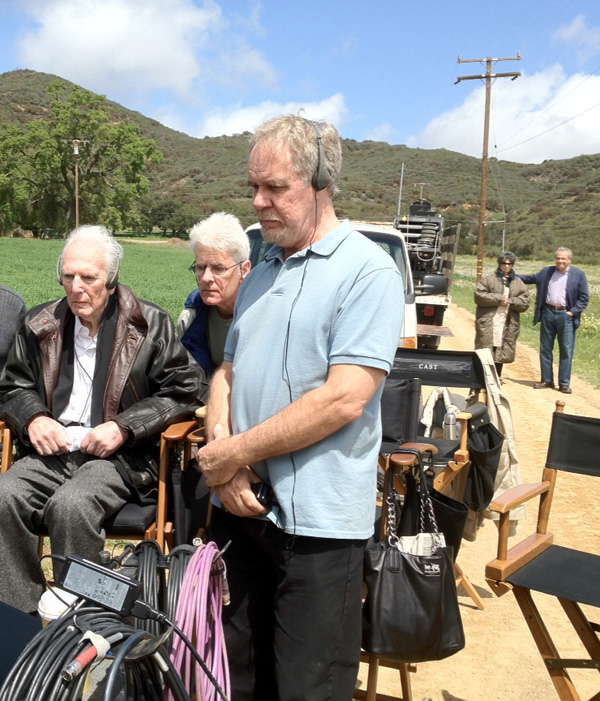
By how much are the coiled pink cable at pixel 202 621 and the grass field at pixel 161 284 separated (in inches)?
411

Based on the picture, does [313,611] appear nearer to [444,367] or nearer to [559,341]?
[444,367]

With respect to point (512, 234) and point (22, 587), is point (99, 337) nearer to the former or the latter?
point (22, 587)

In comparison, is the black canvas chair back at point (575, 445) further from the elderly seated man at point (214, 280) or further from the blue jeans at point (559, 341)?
the blue jeans at point (559, 341)

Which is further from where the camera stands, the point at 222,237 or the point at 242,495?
the point at 222,237

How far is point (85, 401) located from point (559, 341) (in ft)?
30.5

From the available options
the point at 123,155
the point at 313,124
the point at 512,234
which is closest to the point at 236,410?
the point at 313,124

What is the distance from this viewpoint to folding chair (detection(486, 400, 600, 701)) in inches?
112

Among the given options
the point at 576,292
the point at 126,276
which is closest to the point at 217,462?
the point at 576,292

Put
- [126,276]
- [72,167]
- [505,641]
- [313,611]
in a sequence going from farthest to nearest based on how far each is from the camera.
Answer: [72,167] → [126,276] → [505,641] → [313,611]

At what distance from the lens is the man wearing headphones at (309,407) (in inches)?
81.4

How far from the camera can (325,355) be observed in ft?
6.87

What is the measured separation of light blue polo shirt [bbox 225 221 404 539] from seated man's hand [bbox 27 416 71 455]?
1.45 metres

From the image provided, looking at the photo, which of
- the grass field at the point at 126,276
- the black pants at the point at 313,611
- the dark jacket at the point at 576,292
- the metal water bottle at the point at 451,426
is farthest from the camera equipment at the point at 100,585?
the grass field at the point at 126,276

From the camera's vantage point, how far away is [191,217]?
8462cm
